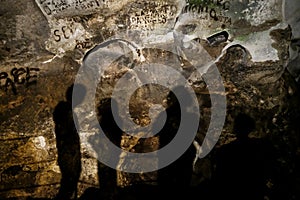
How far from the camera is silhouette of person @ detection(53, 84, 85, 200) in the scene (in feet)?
10.5

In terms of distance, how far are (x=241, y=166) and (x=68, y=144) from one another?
1719 mm

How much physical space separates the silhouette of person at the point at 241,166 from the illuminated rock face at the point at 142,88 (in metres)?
0.03

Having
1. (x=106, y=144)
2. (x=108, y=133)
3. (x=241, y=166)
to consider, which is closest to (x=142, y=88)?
(x=108, y=133)

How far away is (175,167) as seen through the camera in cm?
326

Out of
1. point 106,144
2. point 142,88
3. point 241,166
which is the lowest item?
point 241,166

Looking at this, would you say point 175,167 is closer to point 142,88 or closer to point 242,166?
point 242,166

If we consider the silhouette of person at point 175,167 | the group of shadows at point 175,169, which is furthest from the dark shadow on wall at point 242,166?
the silhouette of person at point 175,167

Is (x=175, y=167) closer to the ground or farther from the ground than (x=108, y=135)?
closer to the ground

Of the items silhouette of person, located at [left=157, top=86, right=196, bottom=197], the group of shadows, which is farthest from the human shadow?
silhouette of person, located at [left=157, top=86, right=196, bottom=197]

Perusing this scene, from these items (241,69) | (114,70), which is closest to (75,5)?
(114,70)

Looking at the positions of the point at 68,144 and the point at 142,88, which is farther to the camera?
the point at 142,88

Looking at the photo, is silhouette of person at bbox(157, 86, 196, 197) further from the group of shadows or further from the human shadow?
the human shadow

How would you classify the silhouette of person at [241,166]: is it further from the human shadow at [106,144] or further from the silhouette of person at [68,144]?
the silhouette of person at [68,144]

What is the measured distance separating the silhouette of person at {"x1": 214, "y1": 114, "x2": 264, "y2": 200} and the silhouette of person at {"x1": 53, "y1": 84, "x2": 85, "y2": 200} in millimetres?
1397
